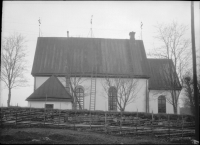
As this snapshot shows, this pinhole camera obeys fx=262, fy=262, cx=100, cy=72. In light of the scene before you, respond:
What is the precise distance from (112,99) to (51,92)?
819 cm

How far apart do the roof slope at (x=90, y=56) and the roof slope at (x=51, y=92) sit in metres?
2.95

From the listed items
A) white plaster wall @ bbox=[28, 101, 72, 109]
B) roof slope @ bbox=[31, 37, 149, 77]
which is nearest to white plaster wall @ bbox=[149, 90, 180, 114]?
roof slope @ bbox=[31, 37, 149, 77]

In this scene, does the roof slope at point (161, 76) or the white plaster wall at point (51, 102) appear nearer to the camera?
the white plaster wall at point (51, 102)

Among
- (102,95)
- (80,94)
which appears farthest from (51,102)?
(102,95)

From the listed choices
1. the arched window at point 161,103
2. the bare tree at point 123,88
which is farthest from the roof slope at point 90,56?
the arched window at point 161,103

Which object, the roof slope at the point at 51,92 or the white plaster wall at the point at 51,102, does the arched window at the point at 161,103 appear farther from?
the white plaster wall at the point at 51,102

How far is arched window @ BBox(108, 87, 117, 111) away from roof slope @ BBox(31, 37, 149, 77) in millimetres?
2026

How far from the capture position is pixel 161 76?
35.2 m

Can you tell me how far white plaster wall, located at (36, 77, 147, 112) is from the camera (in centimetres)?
3200

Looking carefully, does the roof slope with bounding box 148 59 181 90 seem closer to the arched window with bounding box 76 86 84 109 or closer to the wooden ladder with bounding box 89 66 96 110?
the wooden ladder with bounding box 89 66 96 110

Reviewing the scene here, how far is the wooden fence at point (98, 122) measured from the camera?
66.6 feet

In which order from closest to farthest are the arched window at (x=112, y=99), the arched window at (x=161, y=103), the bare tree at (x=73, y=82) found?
the bare tree at (x=73, y=82) < the arched window at (x=112, y=99) < the arched window at (x=161, y=103)

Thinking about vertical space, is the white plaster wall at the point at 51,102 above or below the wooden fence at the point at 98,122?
above

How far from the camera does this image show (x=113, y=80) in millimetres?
32281
